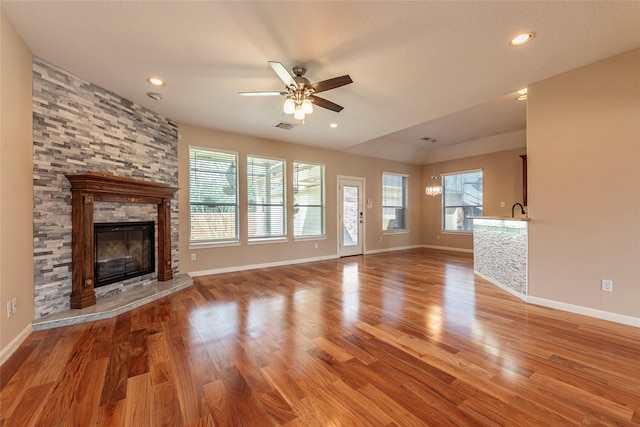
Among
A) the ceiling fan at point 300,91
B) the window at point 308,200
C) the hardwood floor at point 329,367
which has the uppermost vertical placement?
the ceiling fan at point 300,91

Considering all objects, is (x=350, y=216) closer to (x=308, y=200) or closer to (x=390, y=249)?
(x=308, y=200)

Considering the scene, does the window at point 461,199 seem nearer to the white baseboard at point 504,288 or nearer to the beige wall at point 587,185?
the white baseboard at point 504,288

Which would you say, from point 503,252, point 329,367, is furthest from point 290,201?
point 329,367

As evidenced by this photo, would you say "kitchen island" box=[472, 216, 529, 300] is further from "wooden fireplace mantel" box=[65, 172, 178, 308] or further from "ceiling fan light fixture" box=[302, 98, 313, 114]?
"wooden fireplace mantel" box=[65, 172, 178, 308]

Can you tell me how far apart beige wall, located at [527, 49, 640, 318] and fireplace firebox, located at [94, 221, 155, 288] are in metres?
5.41

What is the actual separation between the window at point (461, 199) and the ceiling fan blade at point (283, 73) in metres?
6.44

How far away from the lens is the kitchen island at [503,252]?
348 cm

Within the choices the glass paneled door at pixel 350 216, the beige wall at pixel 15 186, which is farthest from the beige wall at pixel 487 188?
the beige wall at pixel 15 186

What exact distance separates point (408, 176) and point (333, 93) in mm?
5644

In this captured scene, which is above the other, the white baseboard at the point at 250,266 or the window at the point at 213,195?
the window at the point at 213,195

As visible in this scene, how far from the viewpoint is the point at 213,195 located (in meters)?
5.07

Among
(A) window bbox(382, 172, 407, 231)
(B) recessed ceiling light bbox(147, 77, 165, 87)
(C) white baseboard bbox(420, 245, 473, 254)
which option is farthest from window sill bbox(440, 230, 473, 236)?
(B) recessed ceiling light bbox(147, 77, 165, 87)

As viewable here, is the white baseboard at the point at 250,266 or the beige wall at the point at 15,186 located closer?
the beige wall at the point at 15,186

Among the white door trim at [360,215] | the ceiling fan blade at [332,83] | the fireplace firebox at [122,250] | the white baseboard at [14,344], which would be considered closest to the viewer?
the white baseboard at [14,344]
